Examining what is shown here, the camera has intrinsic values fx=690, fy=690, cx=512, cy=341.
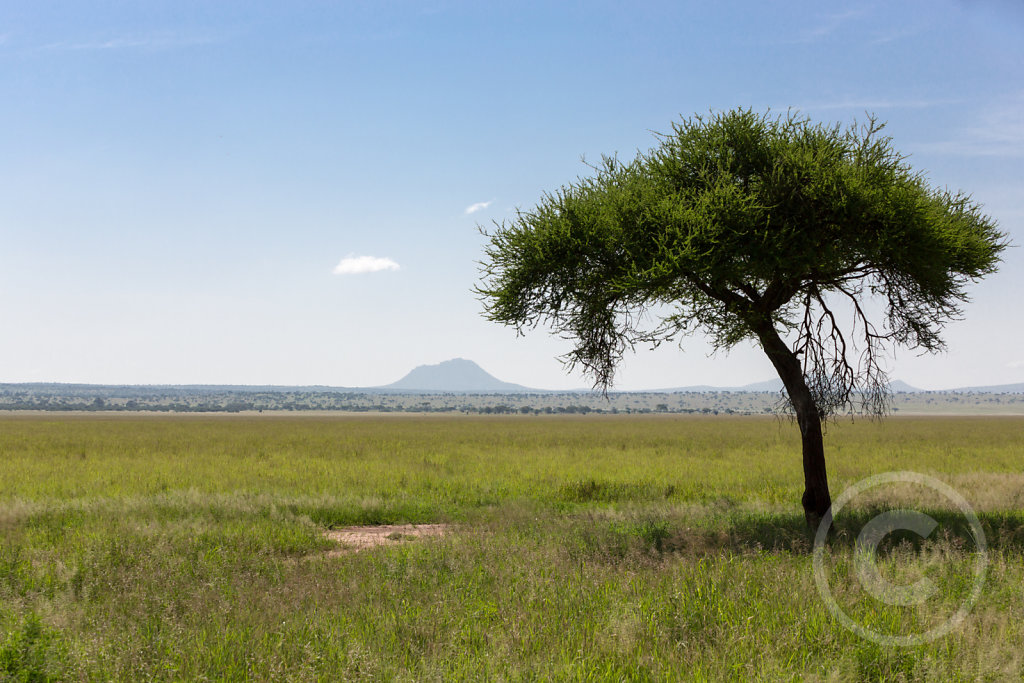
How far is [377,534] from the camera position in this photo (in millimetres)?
15664

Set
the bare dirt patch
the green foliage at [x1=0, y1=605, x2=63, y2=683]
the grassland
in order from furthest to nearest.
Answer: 1. the bare dirt patch
2. the grassland
3. the green foliage at [x1=0, y1=605, x2=63, y2=683]

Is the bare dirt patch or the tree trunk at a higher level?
the tree trunk

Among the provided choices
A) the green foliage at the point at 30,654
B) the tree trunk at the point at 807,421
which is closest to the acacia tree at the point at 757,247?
the tree trunk at the point at 807,421

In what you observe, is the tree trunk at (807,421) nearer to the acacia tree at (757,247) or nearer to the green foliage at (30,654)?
the acacia tree at (757,247)

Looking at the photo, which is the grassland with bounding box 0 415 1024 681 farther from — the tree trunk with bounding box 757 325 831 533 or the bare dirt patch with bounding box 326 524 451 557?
the tree trunk with bounding box 757 325 831 533

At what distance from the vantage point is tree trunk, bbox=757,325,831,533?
15219 millimetres

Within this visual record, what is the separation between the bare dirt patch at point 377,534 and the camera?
1378 centimetres

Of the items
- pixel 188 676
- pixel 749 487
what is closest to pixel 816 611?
pixel 188 676

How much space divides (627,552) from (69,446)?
50701mm

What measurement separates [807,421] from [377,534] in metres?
9.93

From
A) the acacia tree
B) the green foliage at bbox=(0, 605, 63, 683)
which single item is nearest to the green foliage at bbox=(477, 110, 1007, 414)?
the acacia tree

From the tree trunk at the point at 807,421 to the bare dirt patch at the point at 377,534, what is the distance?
318 inches

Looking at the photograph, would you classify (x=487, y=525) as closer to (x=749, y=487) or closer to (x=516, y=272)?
(x=516, y=272)

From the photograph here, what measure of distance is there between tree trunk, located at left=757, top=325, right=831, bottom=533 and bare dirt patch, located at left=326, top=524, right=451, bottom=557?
318 inches
